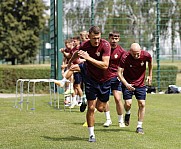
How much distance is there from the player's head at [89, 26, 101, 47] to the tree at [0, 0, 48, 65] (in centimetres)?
4959

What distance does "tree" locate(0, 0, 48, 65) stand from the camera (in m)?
57.2

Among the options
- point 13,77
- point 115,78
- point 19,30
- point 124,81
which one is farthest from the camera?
point 19,30

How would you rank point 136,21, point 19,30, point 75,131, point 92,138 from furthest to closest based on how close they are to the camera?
point 19,30 < point 136,21 < point 75,131 < point 92,138

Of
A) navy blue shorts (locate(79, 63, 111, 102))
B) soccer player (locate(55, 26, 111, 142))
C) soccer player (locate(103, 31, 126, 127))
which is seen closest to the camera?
soccer player (locate(55, 26, 111, 142))

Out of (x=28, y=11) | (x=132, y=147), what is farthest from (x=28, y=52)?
(x=132, y=147)

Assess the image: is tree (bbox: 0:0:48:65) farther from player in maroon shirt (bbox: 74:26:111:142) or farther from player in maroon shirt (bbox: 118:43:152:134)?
player in maroon shirt (bbox: 74:26:111:142)

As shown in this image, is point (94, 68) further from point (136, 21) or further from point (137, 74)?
point (136, 21)

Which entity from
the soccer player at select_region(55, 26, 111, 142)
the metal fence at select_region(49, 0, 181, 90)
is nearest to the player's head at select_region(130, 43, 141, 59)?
the soccer player at select_region(55, 26, 111, 142)

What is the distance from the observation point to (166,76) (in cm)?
2219

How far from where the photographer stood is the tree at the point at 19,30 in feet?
188

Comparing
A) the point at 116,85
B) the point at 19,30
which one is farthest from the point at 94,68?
the point at 19,30

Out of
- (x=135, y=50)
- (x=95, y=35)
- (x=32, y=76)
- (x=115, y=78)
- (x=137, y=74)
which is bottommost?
(x=32, y=76)

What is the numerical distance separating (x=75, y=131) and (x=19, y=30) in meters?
49.9

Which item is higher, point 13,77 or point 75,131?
point 75,131
